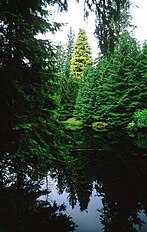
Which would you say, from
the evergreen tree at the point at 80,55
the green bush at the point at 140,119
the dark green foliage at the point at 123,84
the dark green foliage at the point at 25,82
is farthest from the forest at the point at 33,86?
the evergreen tree at the point at 80,55

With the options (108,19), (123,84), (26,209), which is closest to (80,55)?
(123,84)

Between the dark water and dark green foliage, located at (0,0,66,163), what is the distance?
127 cm

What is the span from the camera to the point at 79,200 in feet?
26.3

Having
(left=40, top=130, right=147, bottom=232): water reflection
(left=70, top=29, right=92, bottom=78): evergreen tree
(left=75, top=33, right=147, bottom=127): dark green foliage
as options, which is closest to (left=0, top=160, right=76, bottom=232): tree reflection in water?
(left=40, top=130, right=147, bottom=232): water reflection

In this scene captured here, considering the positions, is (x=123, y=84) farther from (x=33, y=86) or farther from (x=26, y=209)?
(x=26, y=209)

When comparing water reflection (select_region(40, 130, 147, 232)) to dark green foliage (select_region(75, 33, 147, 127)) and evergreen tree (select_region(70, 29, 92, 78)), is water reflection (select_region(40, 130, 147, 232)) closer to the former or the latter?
dark green foliage (select_region(75, 33, 147, 127))

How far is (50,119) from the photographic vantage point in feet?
26.7

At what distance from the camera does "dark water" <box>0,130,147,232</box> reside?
6289 millimetres

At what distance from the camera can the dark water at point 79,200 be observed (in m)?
6.29

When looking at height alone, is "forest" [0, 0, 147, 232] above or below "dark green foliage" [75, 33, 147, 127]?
below

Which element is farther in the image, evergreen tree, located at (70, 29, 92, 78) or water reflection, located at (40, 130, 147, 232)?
evergreen tree, located at (70, 29, 92, 78)

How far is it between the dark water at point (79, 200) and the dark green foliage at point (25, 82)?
1274 mm

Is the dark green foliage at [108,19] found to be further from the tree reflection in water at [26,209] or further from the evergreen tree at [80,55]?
the evergreen tree at [80,55]

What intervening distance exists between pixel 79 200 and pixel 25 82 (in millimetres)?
4027
